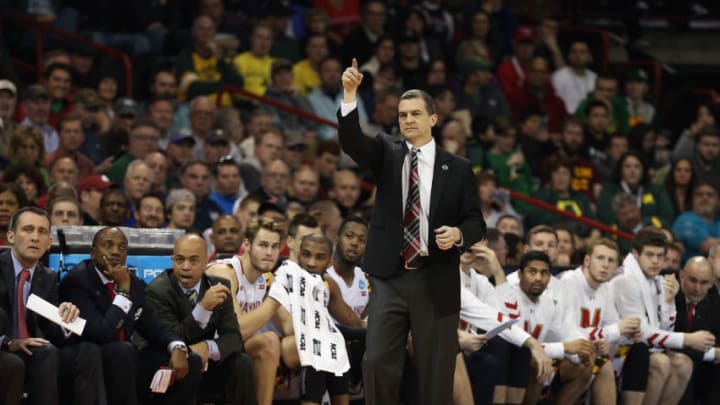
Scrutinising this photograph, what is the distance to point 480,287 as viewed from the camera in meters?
10.1

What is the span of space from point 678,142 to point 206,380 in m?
9.57

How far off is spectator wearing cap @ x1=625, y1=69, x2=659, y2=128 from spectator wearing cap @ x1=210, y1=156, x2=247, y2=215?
658 centimetres

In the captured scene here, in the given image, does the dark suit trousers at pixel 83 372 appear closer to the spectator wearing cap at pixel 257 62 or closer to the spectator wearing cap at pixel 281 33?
the spectator wearing cap at pixel 257 62

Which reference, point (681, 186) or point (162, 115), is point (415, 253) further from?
point (681, 186)

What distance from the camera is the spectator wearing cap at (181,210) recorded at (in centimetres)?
1125

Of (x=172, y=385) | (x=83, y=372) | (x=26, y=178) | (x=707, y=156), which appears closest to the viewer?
(x=83, y=372)

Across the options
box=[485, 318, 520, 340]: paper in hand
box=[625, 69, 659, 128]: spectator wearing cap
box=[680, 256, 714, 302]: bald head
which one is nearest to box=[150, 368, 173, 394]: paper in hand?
box=[485, 318, 520, 340]: paper in hand

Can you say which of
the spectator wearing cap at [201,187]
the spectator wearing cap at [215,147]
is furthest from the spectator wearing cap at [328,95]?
the spectator wearing cap at [201,187]

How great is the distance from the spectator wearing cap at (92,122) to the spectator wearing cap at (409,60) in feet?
14.2

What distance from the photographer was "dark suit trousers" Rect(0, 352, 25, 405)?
7.82 metres

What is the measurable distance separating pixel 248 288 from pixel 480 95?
7.50m

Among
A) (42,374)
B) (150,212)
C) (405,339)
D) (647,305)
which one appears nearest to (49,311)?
(42,374)

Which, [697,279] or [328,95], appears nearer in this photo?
[697,279]

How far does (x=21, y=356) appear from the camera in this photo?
7.99 m
